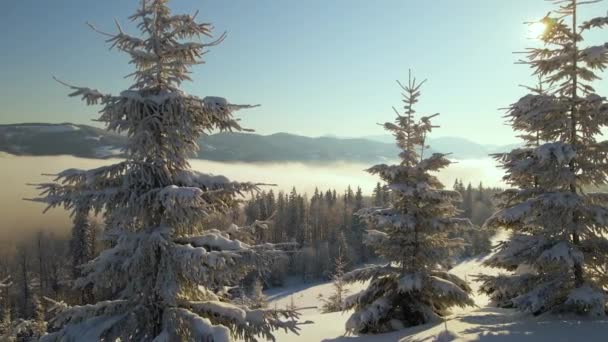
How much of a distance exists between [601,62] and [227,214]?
37.3 feet

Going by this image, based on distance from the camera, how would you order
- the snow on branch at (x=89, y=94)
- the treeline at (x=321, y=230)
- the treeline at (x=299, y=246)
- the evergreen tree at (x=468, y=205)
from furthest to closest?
the evergreen tree at (x=468, y=205) < the treeline at (x=321, y=230) < the treeline at (x=299, y=246) < the snow on branch at (x=89, y=94)

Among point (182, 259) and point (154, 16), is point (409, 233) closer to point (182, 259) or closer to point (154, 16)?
point (182, 259)

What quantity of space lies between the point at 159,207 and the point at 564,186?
1133 cm

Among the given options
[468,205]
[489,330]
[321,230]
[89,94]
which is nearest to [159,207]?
[89,94]

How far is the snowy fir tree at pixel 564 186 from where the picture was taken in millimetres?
11281

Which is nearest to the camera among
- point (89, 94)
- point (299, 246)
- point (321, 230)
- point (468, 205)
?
point (89, 94)

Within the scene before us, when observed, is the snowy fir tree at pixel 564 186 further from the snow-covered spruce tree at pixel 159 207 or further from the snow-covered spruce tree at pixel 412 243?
the snow-covered spruce tree at pixel 159 207

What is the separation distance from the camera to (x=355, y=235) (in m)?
102

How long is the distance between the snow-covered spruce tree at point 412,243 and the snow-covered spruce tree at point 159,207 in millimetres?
7030

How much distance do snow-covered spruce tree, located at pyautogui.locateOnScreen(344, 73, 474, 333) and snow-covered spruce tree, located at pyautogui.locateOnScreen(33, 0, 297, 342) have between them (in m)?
7.03

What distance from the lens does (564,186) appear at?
12117 millimetres

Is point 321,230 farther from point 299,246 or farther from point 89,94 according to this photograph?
point 89,94

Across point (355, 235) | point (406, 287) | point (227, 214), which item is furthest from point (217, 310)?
point (355, 235)

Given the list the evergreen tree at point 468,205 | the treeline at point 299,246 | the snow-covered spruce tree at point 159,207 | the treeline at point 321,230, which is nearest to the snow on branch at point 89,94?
the snow-covered spruce tree at point 159,207
